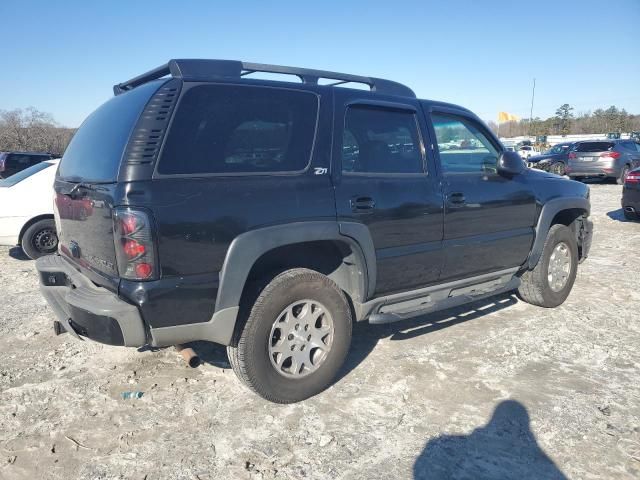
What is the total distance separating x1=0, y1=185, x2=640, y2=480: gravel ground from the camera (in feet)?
8.32

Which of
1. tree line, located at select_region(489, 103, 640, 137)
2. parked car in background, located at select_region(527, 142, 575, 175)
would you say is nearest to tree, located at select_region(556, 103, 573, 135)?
tree line, located at select_region(489, 103, 640, 137)

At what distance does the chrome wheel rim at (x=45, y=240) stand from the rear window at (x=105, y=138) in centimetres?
417

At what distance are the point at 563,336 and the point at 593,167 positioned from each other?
47.6 ft

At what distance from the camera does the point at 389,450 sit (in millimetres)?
2652

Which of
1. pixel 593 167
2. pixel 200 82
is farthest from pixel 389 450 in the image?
pixel 593 167

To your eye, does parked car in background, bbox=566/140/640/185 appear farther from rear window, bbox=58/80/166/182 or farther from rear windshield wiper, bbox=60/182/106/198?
rear windshield wiper, bbox=60/182/106/198

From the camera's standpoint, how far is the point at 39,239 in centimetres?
703

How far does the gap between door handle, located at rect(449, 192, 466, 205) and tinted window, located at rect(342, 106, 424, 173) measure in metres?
0.32

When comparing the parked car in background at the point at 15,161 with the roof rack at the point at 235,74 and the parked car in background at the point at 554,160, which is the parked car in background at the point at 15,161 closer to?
the roof rack at the point at 235,74

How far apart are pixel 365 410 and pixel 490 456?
0.79 metres

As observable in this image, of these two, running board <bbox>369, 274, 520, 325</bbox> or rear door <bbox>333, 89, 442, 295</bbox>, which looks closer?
rear door <bbox>333, 89, 442, 295</bbox>

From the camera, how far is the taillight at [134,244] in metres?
2.45

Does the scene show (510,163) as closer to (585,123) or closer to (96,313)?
(96,313)

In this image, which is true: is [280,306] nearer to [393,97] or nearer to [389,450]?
[389,450]
